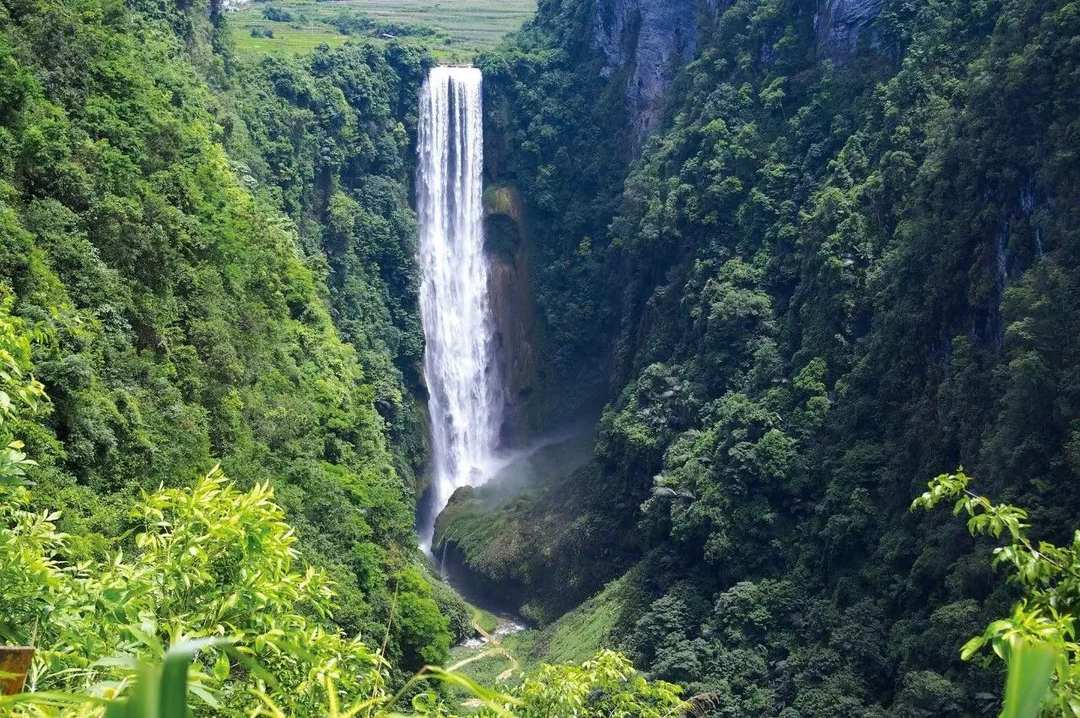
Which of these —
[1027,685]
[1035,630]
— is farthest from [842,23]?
[1027,685]

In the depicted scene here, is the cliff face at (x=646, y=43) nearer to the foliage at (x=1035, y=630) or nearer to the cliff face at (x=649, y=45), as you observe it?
the cliff face at (x=649, y=45)

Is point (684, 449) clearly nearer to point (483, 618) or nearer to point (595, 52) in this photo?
point (483, 618)

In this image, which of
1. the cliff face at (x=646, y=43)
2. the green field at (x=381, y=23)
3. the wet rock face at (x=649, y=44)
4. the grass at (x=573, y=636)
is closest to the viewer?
the grass at (x=573, y=636)

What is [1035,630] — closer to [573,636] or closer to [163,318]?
[163,318]

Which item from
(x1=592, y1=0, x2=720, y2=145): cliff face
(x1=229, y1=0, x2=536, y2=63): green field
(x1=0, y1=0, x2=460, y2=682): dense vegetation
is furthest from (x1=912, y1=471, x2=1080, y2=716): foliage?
(x1=229, y1=0, x2=536, y2=63): green field

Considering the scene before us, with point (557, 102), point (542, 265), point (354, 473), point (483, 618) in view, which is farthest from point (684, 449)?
point (557, 102)

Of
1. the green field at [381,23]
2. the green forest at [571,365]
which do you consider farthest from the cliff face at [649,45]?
the green field at [381,23]
